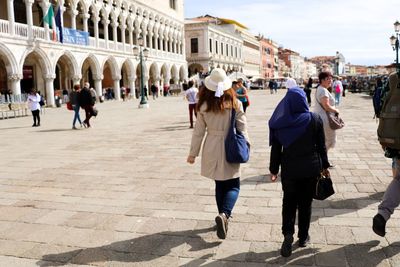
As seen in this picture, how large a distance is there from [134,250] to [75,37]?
29223 millimetres

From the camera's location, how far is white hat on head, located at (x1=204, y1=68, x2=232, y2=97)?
4.08m

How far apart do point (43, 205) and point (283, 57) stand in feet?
475

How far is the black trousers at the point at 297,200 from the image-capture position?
3.81m

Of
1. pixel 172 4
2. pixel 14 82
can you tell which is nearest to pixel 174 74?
pixel 172 4

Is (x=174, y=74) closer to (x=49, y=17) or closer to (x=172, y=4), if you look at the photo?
(x=172, y=4)

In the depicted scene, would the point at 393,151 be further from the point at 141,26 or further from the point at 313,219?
the point at 141,26

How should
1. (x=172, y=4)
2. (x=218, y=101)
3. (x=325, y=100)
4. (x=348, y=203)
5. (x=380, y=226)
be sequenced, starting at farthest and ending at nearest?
(x=172, y=4), (x=325, y=100), (x=348, y=203), (x=218, y=101), (x=380, y=226)

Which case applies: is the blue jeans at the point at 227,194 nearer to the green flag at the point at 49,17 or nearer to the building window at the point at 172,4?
the green flag at the point at 49,17

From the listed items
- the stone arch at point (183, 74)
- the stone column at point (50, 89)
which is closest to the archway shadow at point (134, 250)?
the stone column at point (50, 89)

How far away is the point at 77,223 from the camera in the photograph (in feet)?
16.0

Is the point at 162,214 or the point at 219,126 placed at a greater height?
the point at 219,126

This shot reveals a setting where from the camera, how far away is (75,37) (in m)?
31.0

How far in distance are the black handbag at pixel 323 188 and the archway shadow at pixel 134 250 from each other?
3.48ft

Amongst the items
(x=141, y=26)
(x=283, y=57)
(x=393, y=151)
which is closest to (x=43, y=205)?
(x=393, y=151)
